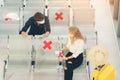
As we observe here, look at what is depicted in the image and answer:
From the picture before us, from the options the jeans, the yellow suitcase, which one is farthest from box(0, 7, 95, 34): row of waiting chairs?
the yellow suitcase

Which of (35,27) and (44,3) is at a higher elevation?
(44,3)

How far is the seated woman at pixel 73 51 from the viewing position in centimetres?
802

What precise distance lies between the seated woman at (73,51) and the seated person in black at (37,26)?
0.79 metres

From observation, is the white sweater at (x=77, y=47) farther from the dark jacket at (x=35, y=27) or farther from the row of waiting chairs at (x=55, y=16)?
the row of waiting chairs at (x=55, y=16)

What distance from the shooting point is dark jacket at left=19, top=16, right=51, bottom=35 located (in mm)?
8758

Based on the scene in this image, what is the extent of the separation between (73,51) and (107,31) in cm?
250

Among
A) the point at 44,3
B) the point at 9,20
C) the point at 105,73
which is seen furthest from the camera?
the point at 44,3

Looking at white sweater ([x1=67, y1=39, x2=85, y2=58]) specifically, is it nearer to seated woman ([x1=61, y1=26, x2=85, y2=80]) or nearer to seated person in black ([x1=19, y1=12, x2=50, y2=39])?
seated woman ([x1=61, y1=26, x2=85, y2=80])

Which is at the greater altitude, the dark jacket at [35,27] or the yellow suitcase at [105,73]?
the dark jacket at [35,27]

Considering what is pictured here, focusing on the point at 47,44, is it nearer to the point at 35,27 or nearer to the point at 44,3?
the point at 35,27

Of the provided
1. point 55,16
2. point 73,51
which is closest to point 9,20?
point 55,16

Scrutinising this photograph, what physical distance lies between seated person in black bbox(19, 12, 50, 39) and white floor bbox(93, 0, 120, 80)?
1.71 meters

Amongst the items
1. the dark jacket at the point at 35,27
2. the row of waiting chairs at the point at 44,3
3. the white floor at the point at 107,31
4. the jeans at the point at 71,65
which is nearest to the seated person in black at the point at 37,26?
the dark jacket at the point at 35,27

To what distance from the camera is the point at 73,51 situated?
8180 millimetres
